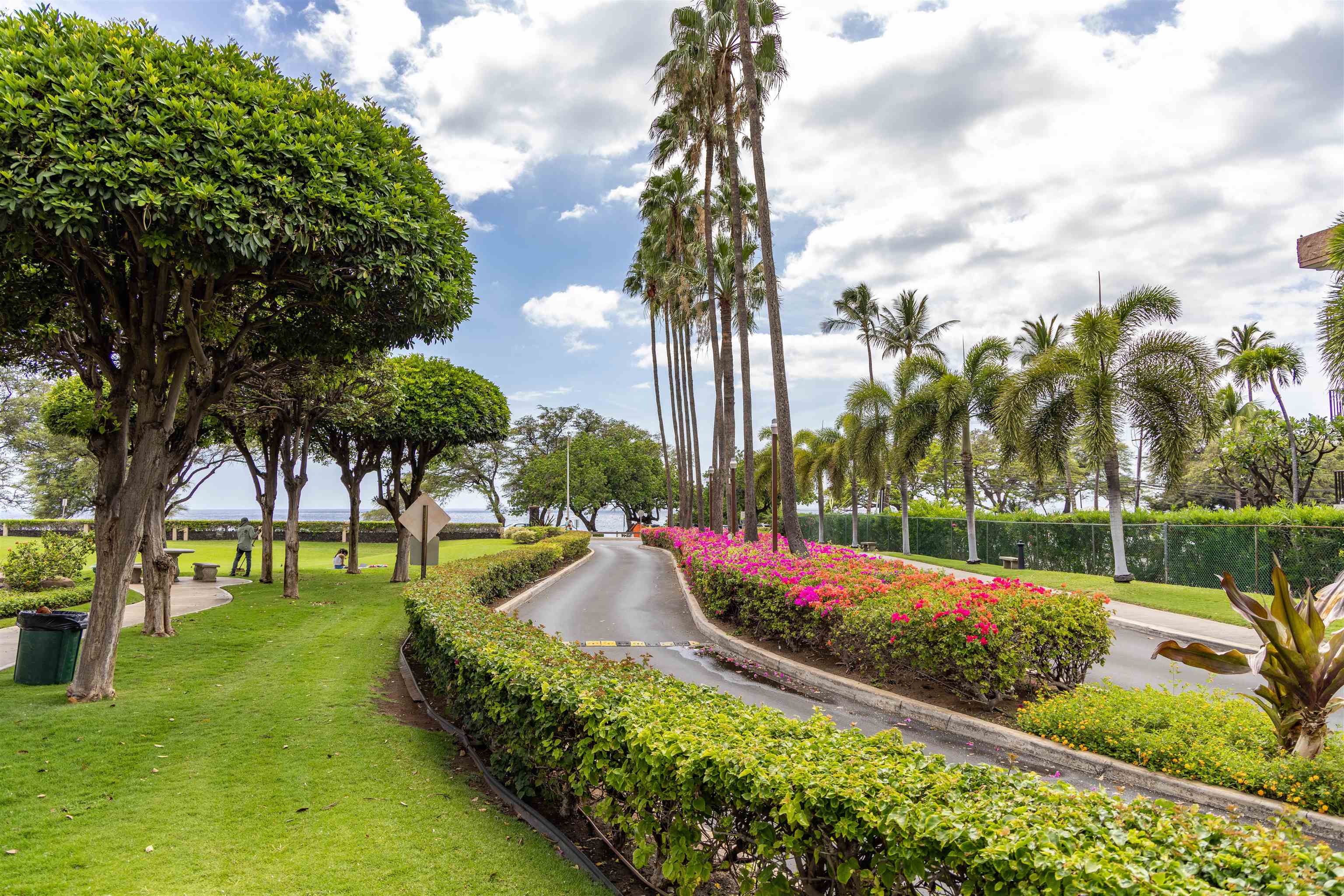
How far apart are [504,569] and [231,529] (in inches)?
1806

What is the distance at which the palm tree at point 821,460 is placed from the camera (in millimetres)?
45375

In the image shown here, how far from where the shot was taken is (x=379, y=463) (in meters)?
22.9

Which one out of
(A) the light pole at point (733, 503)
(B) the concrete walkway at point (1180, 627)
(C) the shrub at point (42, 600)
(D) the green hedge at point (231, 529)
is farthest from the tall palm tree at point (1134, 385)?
(D) the green hedge at point (231, 529)

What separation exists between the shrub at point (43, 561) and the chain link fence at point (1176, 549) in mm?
26553

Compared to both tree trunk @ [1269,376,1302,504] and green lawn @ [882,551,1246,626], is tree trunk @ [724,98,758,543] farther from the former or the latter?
tree trunk @ [1269,376,1302,504]

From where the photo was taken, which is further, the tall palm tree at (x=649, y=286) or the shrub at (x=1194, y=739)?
the tall palm tree at (x=649, y=286)

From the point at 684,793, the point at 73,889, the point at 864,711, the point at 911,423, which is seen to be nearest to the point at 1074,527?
the point at 911,423

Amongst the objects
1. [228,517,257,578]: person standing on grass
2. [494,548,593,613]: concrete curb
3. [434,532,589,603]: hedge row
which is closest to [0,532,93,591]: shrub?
[228,517,257,578]: person standing on grass

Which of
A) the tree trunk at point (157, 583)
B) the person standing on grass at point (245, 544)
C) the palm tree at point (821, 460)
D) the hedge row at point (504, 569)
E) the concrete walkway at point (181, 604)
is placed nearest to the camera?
the concrete walkway at point (181, 604)

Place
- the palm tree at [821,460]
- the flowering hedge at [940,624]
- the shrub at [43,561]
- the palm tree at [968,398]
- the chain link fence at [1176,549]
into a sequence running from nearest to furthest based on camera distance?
the flowering hedge at [940,624] → the shrub at [43,561] → the chain link fence at [1176,549] → the palm tree at [968,398] → the palm tree at [821,460]

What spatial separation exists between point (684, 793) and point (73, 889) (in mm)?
3613

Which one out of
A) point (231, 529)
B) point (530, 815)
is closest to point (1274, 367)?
point (530, 815)

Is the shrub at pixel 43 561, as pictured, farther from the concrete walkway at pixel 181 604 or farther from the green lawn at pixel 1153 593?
the green lawn at pixel 1153 593

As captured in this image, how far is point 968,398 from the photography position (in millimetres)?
28297
